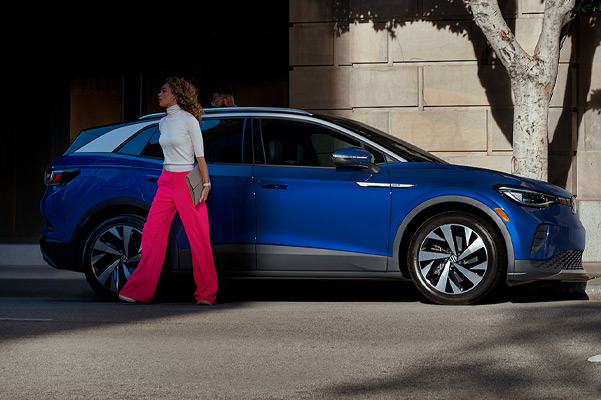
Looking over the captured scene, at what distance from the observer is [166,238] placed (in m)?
8.99

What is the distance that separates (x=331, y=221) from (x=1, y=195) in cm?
983

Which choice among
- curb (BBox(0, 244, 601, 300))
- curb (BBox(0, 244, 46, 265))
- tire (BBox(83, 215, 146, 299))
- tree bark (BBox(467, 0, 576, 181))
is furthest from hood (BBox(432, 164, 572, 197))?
curb (BBox(0, 244, 46, 265))

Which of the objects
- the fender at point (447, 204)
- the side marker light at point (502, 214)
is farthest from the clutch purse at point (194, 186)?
the side marker light at point (502, 214)

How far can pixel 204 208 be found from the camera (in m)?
8.84

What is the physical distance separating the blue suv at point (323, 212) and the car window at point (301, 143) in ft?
0.04

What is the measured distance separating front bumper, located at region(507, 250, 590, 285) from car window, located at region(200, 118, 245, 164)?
256cm

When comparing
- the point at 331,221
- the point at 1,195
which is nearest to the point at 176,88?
the point at 331,221

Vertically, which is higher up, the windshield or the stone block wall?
the stone block wall

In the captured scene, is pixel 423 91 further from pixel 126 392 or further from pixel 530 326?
pixel 126 392

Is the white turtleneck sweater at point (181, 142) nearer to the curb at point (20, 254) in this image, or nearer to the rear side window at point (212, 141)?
the rear side window at point (212, 141)

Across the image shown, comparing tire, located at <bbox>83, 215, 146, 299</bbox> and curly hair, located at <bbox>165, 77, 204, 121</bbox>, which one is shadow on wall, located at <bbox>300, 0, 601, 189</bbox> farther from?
tire, located at <bbox>83, 215, 146, 299</bbox>

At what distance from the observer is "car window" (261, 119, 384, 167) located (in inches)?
355

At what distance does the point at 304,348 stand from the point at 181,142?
9.06ft

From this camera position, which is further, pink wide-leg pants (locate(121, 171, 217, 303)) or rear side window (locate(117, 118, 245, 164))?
rear side window (locate(117, 118, 245, 164))
